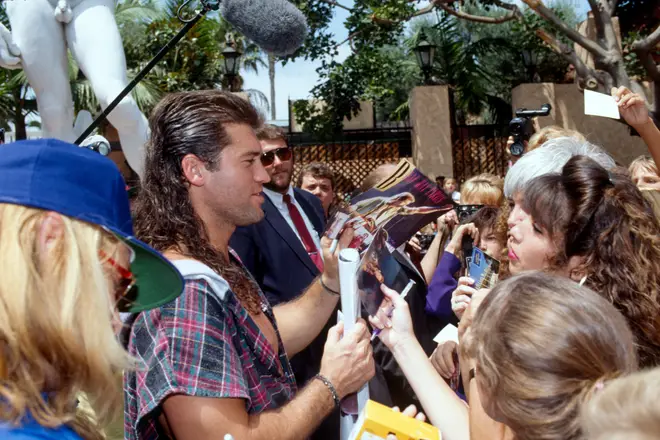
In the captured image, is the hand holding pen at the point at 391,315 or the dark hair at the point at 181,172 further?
the hand holding pen at the point at 391,315

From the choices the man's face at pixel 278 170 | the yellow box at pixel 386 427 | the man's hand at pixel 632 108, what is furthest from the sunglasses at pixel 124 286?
the man's hand at pixel 632 108

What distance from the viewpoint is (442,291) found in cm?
351

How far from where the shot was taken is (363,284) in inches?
82.8

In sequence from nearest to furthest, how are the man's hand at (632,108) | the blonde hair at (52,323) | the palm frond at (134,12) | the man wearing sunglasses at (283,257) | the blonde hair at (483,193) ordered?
1. the blonde hair at (52,323)
2. the man wearing sunglasses at (283,257)
3. the man's hand at (632,108)
4. the blonde hair at (483,193)
5. the palm frond at (134,12)

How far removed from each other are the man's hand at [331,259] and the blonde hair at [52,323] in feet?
3.89

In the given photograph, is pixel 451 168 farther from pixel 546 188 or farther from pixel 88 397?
pixel 88 397

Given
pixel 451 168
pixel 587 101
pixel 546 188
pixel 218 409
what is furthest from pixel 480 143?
pixel 218 409

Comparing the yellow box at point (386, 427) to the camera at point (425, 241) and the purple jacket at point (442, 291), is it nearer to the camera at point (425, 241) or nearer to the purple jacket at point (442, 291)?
the purple jacket at point (442, 291)

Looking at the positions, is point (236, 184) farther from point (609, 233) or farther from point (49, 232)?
point (609, 233)

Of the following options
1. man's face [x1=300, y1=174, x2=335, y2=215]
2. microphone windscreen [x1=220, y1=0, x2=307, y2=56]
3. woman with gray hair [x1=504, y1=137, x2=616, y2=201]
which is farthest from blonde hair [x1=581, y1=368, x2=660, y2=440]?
man's face [x1=300, y1=174, x2=335, y2=215]

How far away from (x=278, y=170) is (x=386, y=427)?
2.19 meters

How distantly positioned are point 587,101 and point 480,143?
11089 mm

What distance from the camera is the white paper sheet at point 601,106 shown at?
10.4ft

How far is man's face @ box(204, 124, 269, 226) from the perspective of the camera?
210cm
